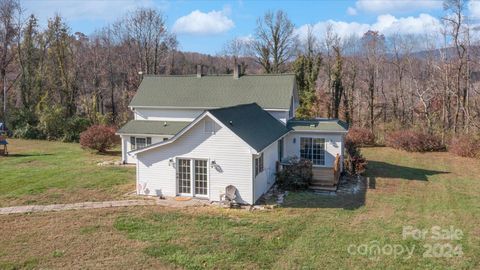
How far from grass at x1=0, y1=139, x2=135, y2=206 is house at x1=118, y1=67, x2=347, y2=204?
5.96 ft

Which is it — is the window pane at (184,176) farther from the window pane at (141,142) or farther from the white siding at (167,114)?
the white siding at (167,114)

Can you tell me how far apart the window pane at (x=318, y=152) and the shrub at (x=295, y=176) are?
342cm

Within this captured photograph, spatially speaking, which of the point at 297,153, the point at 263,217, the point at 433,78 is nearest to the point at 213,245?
the point at 263,217

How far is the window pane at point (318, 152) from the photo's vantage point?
2073 cm

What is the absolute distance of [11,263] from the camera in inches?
387

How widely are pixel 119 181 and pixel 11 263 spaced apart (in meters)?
8.86

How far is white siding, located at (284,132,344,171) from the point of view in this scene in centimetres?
2044

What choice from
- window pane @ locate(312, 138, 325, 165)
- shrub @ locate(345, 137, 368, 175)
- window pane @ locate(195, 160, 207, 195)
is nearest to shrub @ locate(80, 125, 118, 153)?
window pane @ locate(195, 160, 207, 195)

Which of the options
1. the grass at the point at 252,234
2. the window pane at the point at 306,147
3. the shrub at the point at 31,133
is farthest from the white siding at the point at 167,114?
the shrub at the point at 31,133

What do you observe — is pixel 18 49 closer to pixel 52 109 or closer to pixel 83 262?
pixel 52 109

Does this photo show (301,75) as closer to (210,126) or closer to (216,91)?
(216,91)

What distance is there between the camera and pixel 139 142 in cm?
2278

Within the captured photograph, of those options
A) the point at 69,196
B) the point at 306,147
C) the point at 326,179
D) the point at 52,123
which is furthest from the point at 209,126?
the point at 52,123

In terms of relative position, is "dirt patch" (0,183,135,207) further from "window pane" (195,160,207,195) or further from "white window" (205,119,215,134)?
"white window" (205,119,215,134)
